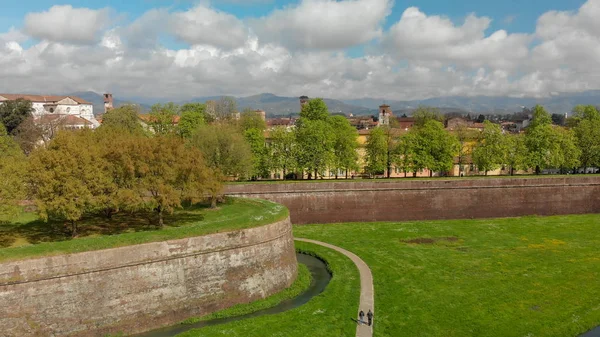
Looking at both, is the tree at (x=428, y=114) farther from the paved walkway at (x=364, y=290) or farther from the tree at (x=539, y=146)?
the paved walkway at (x=364, y=290)

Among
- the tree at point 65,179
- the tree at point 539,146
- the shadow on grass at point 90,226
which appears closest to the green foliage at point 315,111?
the tree at point 539,146

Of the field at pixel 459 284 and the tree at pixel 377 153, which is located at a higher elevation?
the tree at pixel 377 153

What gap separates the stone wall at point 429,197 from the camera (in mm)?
36750

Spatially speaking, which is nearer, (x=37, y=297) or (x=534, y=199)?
(x=37, y=297)

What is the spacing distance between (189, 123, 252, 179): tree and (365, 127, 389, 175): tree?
64.9 feet

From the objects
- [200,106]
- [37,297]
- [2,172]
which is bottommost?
[37,297]

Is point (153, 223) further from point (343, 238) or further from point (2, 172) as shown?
point (343, 238)

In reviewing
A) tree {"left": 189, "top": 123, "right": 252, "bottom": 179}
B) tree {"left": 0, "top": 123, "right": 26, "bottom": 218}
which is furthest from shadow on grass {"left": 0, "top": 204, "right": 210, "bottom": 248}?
tree {"left": 189, "top": 123, "right": 252, "bottom": 179}

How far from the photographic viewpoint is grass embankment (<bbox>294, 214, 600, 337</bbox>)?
61.2 feet

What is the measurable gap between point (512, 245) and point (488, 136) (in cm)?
2221

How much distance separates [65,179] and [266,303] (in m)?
11.5

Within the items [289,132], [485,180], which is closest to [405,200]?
[485,180]

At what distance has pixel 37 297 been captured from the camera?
16.3 m

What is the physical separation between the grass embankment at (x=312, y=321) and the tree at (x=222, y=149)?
14.5 meters
